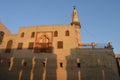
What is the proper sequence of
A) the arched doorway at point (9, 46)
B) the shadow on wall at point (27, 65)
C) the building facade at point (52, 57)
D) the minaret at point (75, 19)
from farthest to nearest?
the minaret at point (75, 19) → the arched doorway at point (9, 46) → the shadow on wall at point (27, 65) → the building facade at point (52, 57)

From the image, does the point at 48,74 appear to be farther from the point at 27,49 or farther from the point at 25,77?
the point at 27,49

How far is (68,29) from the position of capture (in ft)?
92.9

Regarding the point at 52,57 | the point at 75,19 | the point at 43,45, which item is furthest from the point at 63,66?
the point at 75,19

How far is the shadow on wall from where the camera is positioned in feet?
81.6

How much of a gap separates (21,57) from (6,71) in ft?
10.7

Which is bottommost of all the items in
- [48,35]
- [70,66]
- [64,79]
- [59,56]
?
[64,79]

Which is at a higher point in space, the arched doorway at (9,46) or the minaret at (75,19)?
the minaret at (75,19)

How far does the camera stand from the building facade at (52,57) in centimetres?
2412

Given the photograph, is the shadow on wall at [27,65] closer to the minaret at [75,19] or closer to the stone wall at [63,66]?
the stone wall at [63,66]

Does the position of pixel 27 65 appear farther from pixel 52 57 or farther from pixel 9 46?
pixel 9 46

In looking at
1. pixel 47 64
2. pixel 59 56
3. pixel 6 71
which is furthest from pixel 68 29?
pixel 6 71

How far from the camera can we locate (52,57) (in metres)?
26.0

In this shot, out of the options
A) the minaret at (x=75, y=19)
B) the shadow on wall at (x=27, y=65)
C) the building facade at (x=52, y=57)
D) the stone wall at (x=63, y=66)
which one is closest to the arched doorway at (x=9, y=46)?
the building facade at (x=52, y=57)

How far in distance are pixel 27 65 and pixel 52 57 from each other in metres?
4.32
